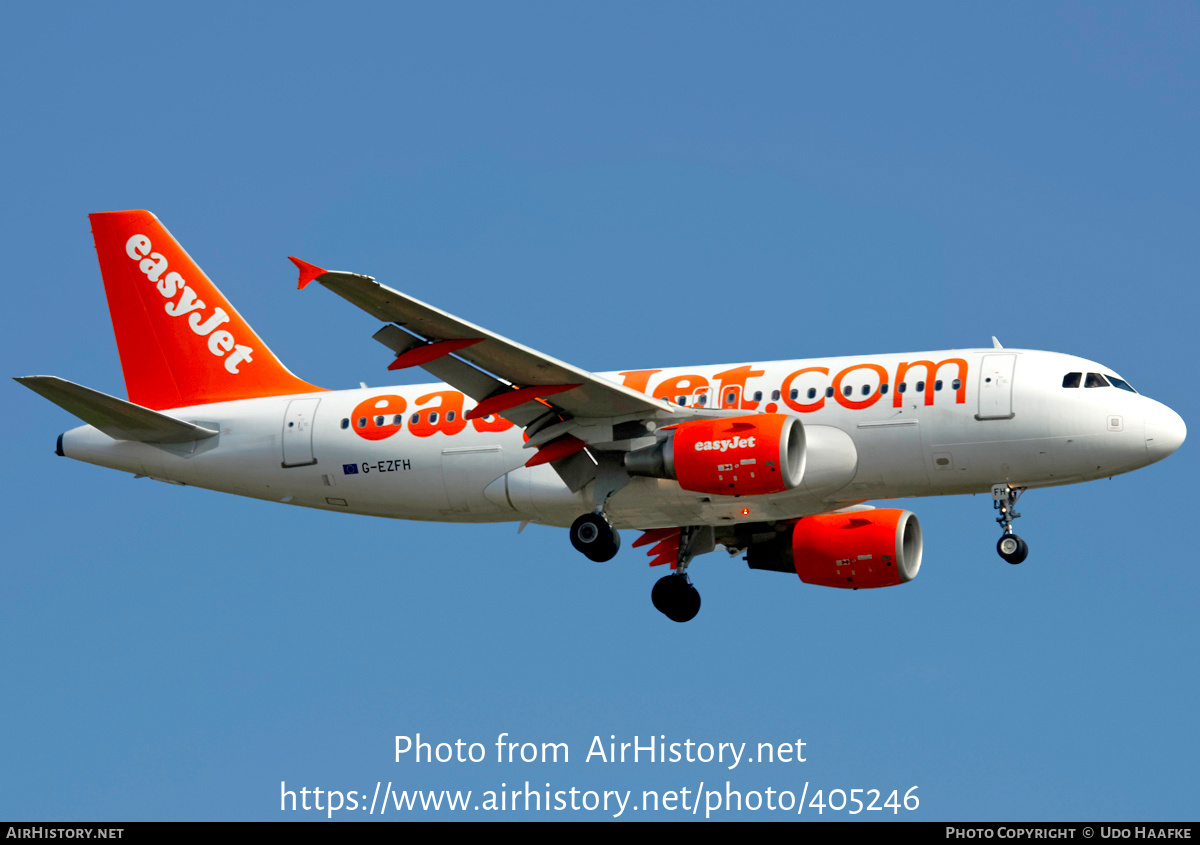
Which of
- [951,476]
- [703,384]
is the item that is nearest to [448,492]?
[703,384]

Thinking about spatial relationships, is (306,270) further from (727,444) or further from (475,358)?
(727,444)

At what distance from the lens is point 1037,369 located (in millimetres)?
33562

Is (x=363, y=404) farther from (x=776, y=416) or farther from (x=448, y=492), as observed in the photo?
(x=776, y=416)

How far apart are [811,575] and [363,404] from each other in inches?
424

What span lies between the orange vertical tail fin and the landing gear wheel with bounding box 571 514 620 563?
861 centimetres

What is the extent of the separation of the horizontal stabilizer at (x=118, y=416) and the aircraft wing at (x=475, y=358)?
317 inches

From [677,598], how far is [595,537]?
4.61 meters

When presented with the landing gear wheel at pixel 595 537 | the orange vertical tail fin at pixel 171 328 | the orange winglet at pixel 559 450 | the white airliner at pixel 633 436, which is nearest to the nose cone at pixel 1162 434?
the white airliner at pixel 633 436

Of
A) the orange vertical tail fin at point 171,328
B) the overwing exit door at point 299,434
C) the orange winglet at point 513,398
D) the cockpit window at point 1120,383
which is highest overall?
the orange vertical tail fin at point 171,328

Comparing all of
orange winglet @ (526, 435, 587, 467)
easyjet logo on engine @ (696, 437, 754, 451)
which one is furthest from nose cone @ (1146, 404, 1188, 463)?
orange winglet @ (526, 435, 587, 467)

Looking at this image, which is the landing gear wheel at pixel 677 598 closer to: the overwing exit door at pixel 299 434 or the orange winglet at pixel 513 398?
the orange winglet at pixel 513 398

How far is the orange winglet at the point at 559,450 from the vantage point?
114ft
